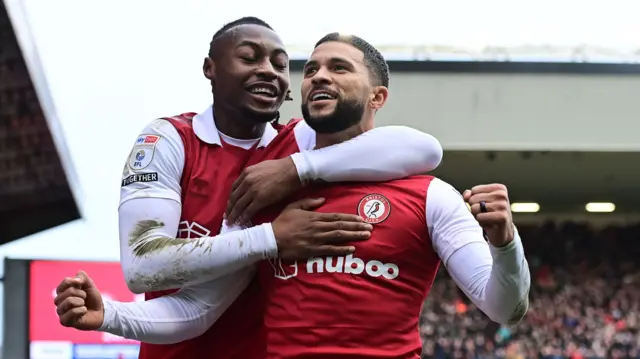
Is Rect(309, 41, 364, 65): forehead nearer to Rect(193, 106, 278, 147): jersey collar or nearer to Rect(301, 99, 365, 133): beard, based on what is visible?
Rect(301, 99, 365, 133): beard

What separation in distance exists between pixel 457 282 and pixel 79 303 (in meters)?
0.96

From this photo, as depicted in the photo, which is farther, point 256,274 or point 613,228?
point 613,228

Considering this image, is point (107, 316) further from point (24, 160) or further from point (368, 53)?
point (24, 160)

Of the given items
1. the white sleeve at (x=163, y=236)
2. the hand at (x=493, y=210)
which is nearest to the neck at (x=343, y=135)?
the white sleeve at (x=163, y=236)

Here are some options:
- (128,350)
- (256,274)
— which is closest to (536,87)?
(128,350)

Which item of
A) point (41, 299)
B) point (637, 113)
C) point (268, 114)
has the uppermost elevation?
point (268, 114)

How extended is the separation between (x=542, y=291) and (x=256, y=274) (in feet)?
47.0

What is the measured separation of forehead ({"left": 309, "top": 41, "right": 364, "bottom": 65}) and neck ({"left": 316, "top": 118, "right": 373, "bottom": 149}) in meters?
0.18

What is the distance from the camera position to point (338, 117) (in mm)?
2527

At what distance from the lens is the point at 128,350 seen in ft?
39.1

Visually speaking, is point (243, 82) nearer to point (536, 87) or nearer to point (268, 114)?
point (268, 114)

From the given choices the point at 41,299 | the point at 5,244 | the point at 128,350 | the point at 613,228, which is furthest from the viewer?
the point at 613,228

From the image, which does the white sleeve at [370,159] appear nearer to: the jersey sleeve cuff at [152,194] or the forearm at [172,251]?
the forearm at [172,251]

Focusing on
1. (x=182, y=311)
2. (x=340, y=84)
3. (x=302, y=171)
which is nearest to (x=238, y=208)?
(x=302, y=171)
